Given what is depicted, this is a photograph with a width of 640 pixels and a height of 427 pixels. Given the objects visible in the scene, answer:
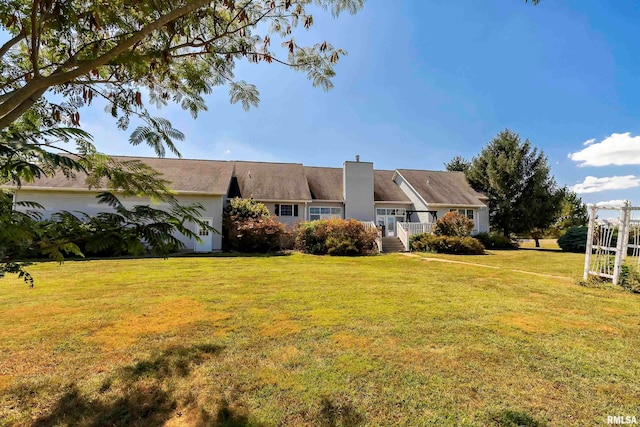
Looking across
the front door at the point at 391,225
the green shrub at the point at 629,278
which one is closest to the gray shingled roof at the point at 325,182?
the front door at the point at 391,225

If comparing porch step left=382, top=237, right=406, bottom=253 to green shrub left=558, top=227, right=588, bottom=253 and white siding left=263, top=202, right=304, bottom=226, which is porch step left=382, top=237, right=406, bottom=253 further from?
green shrub left=558, top=227, right=588, bottom=253

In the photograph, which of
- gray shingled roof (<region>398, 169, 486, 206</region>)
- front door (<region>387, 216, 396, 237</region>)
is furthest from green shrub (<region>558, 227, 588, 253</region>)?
front door (<region>387, 216, 396, 237</region>)

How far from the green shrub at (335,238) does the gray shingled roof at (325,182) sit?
5562 mm

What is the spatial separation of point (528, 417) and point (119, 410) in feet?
11.6

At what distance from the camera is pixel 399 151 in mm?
25797

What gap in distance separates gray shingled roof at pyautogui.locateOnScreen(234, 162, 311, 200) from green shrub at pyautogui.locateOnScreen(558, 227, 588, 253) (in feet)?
62.1

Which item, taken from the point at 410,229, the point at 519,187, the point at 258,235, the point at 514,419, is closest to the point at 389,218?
the point at 410,229

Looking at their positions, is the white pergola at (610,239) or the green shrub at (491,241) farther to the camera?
the green shrub at (491,241)

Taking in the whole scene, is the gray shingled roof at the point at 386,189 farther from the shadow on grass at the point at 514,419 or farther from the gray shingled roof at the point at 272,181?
the shadow on grass at the point at 514,419

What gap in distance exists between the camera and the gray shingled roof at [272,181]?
20.4 meters

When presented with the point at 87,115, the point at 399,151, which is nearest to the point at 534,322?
the point at 87,115

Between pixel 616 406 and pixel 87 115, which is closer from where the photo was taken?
pixel 616 406

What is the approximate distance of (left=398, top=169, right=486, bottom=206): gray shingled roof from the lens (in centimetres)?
2303

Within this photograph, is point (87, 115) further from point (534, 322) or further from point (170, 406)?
point (534, 322)
